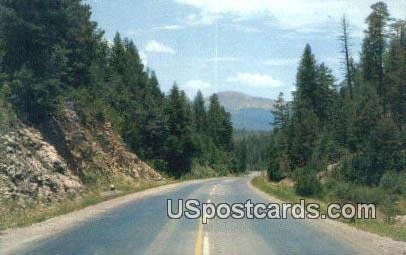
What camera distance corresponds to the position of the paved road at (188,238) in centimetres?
1249

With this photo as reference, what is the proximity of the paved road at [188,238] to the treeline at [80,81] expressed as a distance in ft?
33.9

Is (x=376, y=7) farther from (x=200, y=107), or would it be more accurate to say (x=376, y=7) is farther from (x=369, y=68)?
(x=200, y=107)

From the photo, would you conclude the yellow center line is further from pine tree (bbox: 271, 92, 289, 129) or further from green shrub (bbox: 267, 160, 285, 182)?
pine tree (bbox: 271, 92, 289, 129)

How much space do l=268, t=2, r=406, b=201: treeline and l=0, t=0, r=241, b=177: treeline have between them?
1472 centimetres

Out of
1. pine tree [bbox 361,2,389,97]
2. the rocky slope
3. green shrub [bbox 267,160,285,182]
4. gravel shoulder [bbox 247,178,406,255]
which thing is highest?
pine tree [bbox 361,2,389,97]

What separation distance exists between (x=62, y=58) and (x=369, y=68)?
162 feet

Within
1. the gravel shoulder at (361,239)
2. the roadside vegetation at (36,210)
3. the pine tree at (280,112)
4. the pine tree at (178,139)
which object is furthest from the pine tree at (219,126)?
the gravel shoulder at (361,239)

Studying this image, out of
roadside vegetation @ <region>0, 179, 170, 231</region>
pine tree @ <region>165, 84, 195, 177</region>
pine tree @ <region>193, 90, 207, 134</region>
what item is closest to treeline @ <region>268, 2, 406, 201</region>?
pine tree @ <region>165, 84, 195, 177</region>

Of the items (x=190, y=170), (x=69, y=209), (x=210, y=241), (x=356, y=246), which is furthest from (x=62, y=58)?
(x=190, y=170)

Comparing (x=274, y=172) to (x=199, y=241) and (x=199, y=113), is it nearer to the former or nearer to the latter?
(x=199, y=241)

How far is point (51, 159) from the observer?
29.5m

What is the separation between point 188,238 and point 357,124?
4102 centimetres

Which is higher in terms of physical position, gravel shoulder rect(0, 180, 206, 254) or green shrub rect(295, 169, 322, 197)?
gravel shoulder rect(0, 180, 206, 254)

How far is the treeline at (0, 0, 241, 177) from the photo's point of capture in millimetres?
30500
